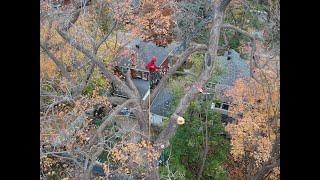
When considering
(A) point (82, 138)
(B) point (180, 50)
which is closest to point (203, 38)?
(B) point (180, 50)

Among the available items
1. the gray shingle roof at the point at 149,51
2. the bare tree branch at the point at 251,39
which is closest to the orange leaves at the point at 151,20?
the gray shingle roof at the point at 149,51

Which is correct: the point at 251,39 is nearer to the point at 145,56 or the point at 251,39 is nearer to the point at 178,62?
the point at 178,62

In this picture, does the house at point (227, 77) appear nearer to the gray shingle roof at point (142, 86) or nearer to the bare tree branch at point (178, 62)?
the bare tree branch at point (178, 62)

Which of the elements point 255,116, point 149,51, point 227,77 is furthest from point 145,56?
point 255,116

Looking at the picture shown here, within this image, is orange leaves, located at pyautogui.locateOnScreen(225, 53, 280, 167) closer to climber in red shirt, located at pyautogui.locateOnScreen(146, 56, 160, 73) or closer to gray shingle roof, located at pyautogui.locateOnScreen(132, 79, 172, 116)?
gray shingle roof, located at pyautogui.locateOnScreen(132, 79, 172, 116)

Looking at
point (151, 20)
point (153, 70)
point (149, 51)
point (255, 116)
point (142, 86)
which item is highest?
point (151, 20)

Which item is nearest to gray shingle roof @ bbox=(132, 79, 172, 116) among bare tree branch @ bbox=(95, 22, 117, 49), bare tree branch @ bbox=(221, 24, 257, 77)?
bare tree branch @ bbox=(95, 22, 117, 49)
